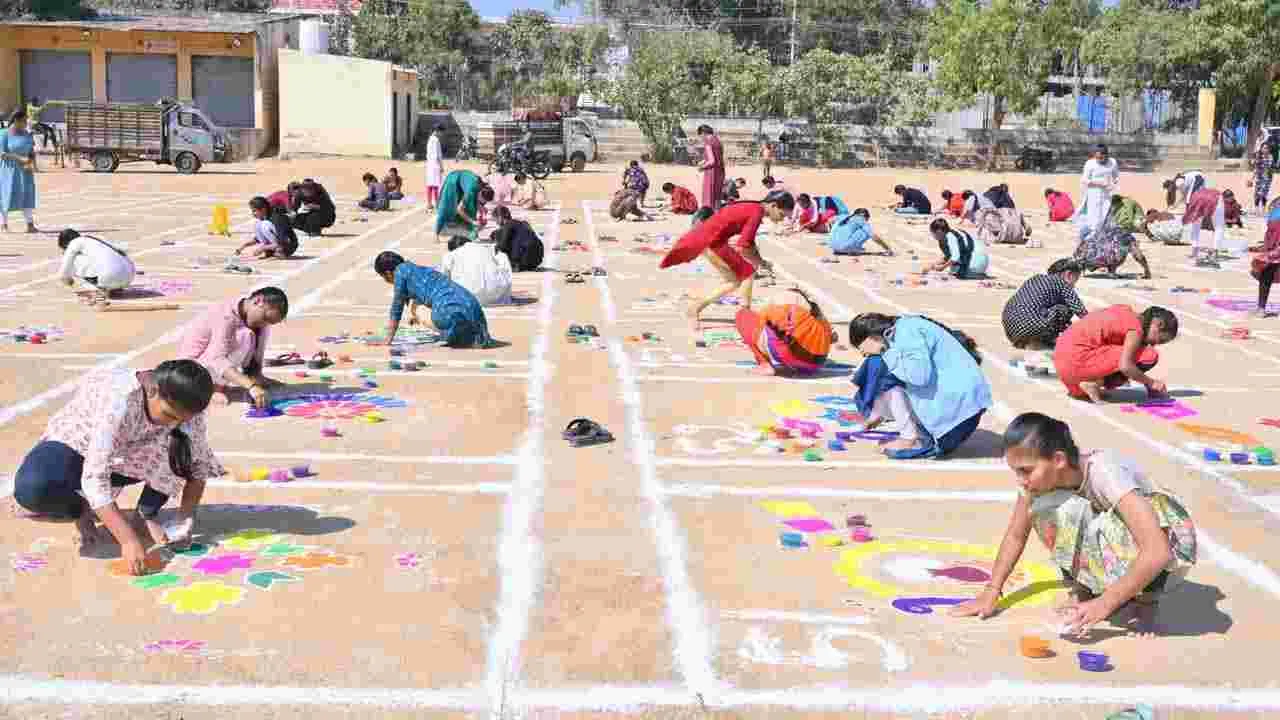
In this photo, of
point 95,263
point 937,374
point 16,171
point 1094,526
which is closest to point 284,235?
point 95,263

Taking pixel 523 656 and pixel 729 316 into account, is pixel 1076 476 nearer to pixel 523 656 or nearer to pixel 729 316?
pixel 523 656

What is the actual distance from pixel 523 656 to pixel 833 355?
696cm

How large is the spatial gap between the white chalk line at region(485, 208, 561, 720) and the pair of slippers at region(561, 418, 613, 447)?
0.20m

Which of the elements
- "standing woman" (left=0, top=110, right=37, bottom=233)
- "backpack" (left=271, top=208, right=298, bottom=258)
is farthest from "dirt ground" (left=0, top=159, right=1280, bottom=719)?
"standing woman" (left=0, top=110, right=37, bottom=233)

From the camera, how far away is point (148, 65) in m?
45.9

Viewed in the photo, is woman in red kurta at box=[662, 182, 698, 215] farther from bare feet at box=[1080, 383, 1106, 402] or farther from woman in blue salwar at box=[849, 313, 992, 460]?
woman in blue salwar at box=[849, 313, 992, 460]

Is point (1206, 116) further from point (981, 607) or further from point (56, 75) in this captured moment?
point (981, 607)

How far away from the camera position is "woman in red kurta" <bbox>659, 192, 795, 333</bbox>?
509 inches

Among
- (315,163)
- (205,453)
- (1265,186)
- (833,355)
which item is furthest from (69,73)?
(205,453)

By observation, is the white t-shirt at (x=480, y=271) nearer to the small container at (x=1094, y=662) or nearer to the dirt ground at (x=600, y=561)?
the dirt ground at (x=600, y=561)

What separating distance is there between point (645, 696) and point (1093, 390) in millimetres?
6116

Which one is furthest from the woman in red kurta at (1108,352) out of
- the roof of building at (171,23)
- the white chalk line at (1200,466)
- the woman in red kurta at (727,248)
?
the roof of building at (171,23)

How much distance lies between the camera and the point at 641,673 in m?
4.92

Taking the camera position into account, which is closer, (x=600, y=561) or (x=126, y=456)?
(x=126, y=456)
